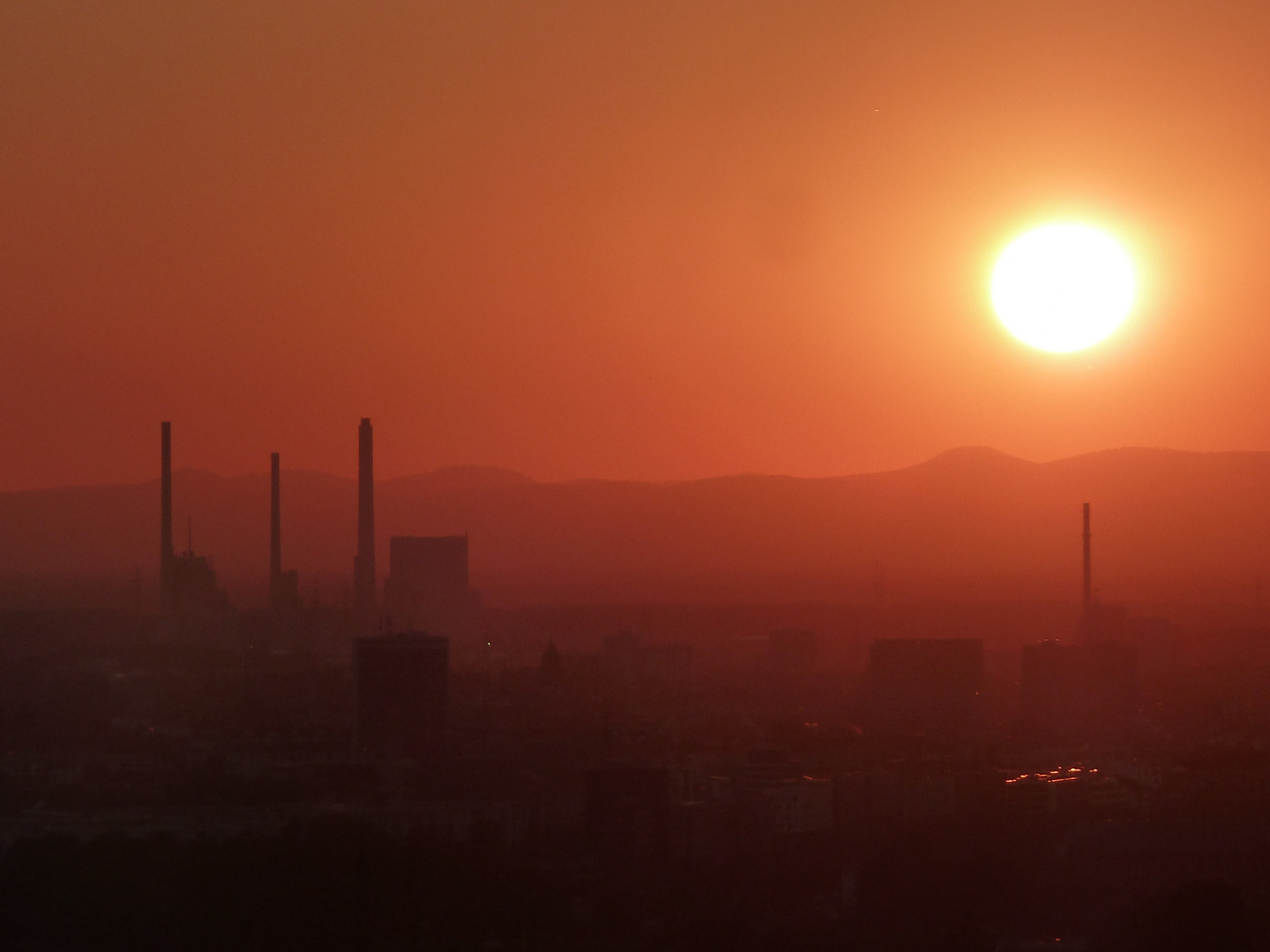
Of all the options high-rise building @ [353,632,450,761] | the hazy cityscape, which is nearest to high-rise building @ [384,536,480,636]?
the hazy cityscape

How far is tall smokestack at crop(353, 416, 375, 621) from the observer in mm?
45906

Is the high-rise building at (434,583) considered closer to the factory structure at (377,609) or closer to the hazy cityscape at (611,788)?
the factory structure at (377,609)

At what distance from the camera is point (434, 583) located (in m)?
51.5

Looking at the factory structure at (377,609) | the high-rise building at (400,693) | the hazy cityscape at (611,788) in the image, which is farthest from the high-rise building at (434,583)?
the high-rise building at (400,693)

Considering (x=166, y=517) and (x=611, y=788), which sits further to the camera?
(x=166, y=517)

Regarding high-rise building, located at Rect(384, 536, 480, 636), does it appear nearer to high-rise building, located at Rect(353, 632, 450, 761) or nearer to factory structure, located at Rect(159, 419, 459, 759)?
factory structure, located at Rect(159, 419, 459, 759)

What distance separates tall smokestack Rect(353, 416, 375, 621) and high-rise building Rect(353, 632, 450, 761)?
18683 millimetres

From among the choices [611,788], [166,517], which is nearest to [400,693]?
[611,788]

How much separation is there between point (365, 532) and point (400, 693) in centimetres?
2214

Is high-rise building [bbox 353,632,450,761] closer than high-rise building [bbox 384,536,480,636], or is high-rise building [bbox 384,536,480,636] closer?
high-rise building [bbox 353,632,450,761]

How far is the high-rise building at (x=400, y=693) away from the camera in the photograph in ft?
85.5

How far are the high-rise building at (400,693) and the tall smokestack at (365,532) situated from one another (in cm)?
1868

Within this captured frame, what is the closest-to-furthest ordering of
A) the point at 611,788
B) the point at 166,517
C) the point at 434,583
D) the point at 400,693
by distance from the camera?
the point at 611,788
the point at 400,693
the point at 166,517
the point at 434,583

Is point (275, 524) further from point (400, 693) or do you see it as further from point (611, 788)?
point (611, 788)
